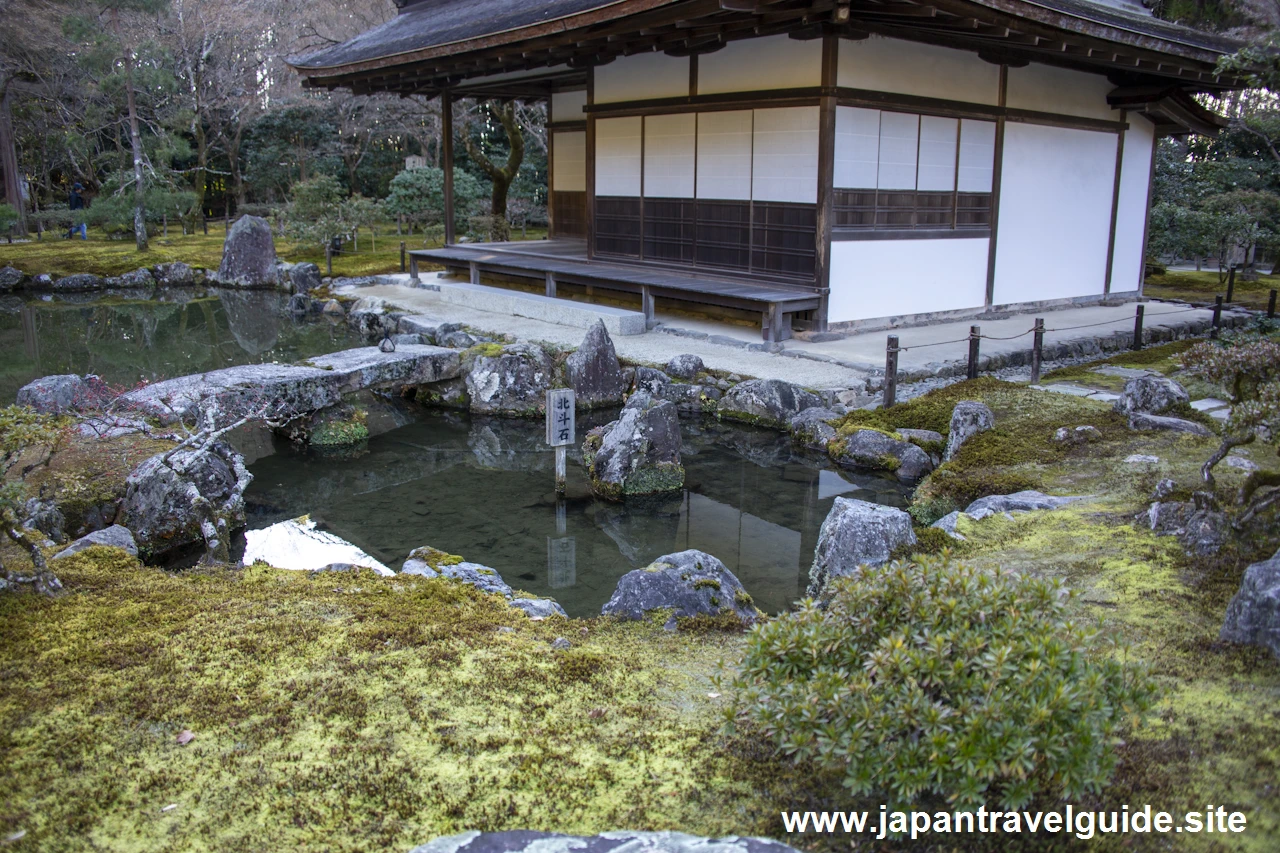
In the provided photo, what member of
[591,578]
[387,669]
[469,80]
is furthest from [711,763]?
[469,80]

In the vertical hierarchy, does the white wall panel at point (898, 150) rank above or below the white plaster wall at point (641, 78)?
below

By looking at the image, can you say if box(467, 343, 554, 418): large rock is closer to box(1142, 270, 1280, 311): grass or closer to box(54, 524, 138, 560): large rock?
box(54, 524, 138, 560): large rock

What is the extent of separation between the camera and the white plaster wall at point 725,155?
12.7 meters

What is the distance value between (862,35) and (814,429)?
523cm

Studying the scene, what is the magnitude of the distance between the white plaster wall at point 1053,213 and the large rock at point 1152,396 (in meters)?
5.84

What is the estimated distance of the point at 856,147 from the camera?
38.9 ft

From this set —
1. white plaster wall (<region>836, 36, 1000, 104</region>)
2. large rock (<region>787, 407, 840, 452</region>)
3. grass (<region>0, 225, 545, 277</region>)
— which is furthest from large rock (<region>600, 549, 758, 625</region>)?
grass (<region>0, 225, 545, 277</region>)

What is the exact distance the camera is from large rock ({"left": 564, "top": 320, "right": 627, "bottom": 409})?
440 inches

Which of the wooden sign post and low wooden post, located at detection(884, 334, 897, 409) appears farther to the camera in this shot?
low wooden post, located at detection(884, 334, 897, 409)

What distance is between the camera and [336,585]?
4.88 m

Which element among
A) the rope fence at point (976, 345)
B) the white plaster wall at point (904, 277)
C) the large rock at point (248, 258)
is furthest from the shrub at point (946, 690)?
the large rock at point (248, 258)

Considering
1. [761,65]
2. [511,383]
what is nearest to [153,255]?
[511,383]

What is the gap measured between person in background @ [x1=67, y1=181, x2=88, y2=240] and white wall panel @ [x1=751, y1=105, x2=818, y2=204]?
788 inches

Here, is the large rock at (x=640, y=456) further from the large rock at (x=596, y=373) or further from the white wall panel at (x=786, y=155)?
the white wall panel at (x=786, y=155)
